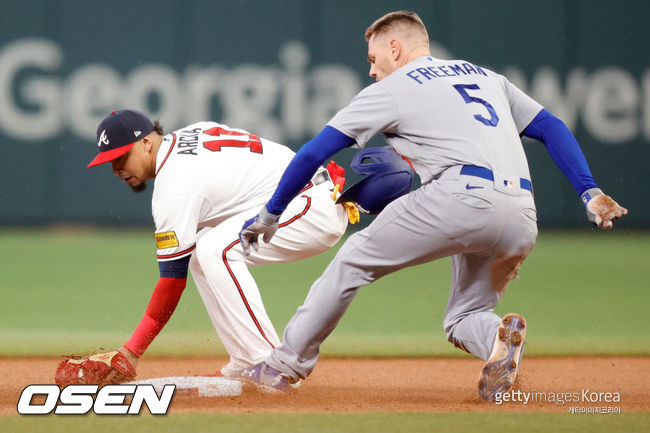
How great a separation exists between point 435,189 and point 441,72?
515 mm

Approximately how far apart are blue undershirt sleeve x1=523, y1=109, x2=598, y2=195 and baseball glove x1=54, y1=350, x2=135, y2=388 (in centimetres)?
209

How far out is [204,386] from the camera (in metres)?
4.28

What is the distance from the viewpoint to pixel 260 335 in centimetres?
441

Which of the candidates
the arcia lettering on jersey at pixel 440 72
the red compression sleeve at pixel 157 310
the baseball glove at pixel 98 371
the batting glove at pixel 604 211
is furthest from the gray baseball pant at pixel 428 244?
the baseball glove at pixel 98 371

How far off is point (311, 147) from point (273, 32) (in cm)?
841

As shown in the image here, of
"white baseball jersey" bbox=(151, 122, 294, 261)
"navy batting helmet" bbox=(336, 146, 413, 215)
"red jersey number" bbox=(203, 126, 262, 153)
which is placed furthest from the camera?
"red jersey number" bbox=(203, 126, 262, 153)

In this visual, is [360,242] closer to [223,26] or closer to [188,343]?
[188,343]

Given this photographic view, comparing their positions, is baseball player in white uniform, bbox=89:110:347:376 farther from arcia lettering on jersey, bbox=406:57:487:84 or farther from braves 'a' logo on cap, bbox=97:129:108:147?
arcia lettering on jersey, bbox=406:57:487:84

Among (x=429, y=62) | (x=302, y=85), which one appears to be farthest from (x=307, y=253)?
(x=302, y=85)

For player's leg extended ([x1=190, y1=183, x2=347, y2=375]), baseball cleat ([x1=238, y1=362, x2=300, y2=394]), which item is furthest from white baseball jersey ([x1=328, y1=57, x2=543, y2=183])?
baseball cleat ([x1=238, y1=362, x2=300, y2=394])

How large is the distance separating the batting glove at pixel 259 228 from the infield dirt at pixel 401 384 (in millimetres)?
686

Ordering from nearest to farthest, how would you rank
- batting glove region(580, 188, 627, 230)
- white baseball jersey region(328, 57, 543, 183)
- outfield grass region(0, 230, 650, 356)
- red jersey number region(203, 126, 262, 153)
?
1. batting glove region(580, 188, 627, 230)
2. white baseball jersey region(328, 57, 543, 183)
3. red jersey number region(203, 126, 262, 153)
4. outfield grass region(0, 230, 650, 356)

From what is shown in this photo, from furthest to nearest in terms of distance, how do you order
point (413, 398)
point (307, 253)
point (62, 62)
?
point (62, 62)
point (307, 253)
point (413, 398)

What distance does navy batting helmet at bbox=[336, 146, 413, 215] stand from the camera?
4469 millimetres
